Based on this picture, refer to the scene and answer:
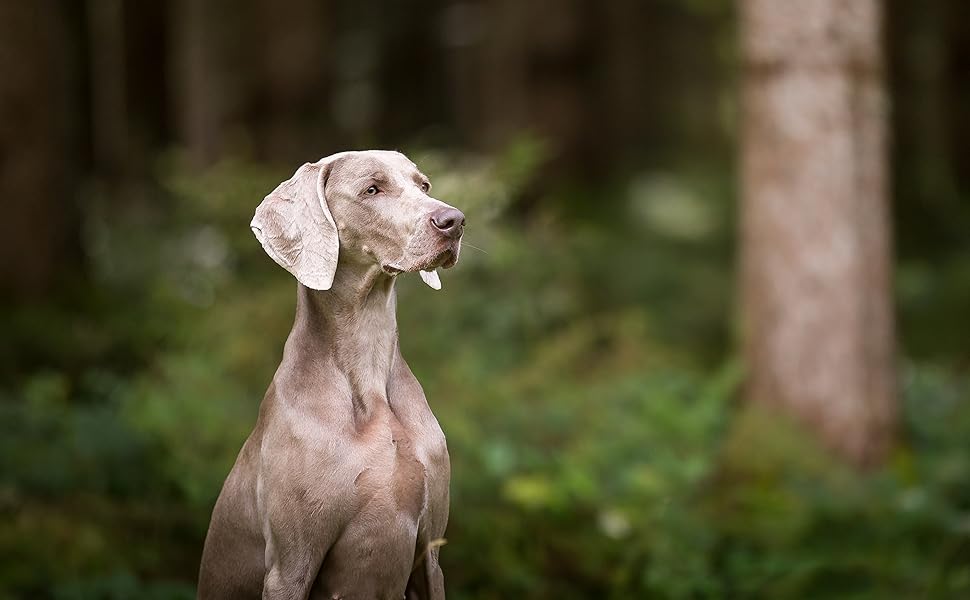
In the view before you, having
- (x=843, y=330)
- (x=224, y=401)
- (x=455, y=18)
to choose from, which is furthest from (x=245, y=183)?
(x=455, y=18)

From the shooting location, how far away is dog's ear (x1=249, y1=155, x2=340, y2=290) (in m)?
3.13

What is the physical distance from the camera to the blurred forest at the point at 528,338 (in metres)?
5.78

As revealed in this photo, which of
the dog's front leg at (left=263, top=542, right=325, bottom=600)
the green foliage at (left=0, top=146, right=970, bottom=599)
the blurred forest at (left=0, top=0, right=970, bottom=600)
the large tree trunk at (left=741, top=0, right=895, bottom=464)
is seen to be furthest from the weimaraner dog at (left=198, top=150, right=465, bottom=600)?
the large tree trunk at (left=741, top=0, right=895, bottom=464)

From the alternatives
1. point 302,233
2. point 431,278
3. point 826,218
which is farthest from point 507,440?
point 302,233

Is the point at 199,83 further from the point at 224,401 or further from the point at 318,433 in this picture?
the point at 318,433

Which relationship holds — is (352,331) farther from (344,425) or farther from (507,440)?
(507,440)

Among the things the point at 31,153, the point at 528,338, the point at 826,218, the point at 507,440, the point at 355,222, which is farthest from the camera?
the point at 31,153

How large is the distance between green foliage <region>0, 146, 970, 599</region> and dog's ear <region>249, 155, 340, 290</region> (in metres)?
2.28

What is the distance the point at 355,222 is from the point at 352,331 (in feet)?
0.99

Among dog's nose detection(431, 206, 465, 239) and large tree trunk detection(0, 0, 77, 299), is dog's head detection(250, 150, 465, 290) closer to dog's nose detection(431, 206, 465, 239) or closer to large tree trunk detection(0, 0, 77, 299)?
dog's nose detection(431, 206, 465, 239)

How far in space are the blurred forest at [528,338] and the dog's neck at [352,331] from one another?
907 mm

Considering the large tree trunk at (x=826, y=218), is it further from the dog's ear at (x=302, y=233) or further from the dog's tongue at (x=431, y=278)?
the dog's ear at (x=302, y=233)

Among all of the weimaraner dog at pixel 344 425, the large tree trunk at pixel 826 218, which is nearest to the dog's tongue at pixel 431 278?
the weimaraner dog at pixel 344 425

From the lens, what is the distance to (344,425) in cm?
314
